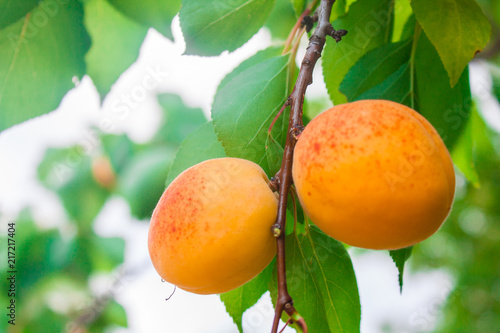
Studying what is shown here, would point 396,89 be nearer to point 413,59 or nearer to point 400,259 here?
point 413,59

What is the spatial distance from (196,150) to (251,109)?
0.16m

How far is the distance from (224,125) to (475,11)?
380 millimetres

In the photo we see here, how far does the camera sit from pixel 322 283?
0.61 meters

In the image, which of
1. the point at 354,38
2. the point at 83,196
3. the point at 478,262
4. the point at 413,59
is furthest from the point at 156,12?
the point at 478,262

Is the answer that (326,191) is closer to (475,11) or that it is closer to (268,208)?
(268,208)

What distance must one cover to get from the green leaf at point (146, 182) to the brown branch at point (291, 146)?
114 cm

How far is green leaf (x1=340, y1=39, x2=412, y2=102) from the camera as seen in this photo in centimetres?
76

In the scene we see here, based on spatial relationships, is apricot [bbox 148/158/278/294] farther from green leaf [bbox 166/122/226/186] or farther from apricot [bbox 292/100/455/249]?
green leaf [bbox 166/122/226/186]

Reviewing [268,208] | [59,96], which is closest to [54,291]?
[59,96]

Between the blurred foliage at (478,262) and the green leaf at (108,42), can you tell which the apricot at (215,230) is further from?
the blurred foliage at (478,262)

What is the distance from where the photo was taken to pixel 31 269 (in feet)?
6.68

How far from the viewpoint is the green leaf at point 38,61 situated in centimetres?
79

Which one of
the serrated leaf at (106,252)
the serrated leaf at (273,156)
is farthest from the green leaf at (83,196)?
the serrated leaf at (273,156)

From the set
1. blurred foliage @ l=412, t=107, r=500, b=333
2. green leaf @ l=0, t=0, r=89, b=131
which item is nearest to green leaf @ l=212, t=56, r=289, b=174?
green leaf @ l=0, t=0, r=89, b=131
